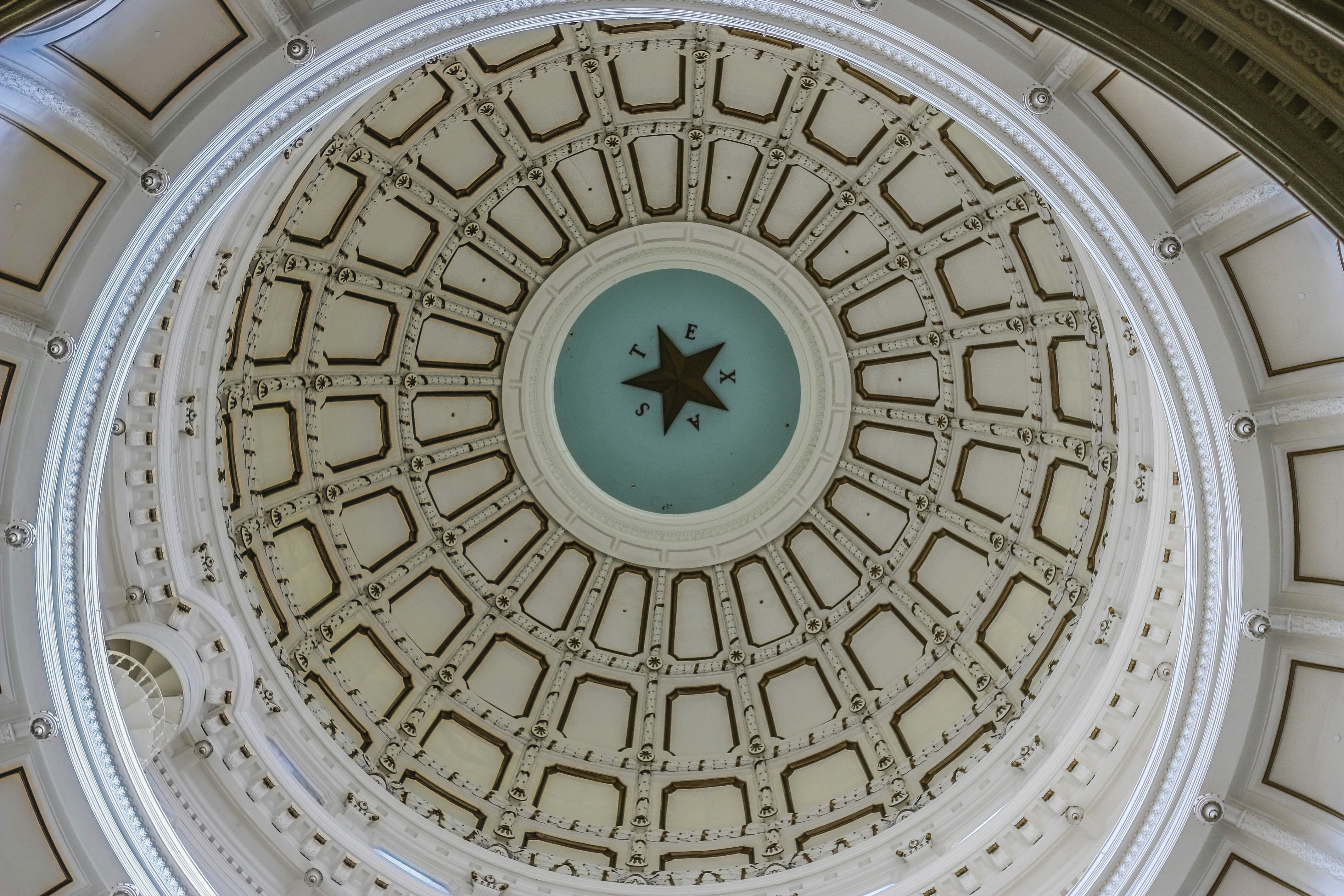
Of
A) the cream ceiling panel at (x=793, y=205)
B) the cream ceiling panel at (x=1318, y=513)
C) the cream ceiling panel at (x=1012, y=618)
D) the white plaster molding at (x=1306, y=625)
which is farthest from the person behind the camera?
the cream ceiling panel at (x=793, y=205)

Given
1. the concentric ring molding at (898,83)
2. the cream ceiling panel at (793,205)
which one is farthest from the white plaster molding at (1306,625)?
the cream ceiling panel at (793,205)

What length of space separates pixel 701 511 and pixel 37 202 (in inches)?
628

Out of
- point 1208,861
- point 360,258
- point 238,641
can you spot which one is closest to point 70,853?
point 238,641

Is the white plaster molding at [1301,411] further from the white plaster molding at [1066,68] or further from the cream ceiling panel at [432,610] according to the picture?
the cream ceiling panel at [432,610]

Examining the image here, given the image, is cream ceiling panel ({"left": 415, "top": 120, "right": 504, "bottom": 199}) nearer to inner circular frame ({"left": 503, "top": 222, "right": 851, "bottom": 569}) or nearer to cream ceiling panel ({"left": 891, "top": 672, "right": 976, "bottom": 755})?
inner circular frame ({"left": 503, "top": 222, "right": 851, "bottom": 569})

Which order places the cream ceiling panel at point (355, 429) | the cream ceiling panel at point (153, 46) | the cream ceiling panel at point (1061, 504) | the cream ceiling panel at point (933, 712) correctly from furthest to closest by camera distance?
1. the cream ceiling panel at point (355, 429)
2. the cream ceiling panel at point (933, 712)
3. the cream ceiling panel at point (1061, 504)
4. the cream ceiling panel at point (153, 46)

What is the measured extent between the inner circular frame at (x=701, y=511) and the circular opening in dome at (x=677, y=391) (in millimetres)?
235

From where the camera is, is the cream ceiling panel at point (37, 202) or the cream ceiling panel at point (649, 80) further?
the cream ceiling panel at point (649, 80)

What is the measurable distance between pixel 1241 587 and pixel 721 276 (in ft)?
44.2

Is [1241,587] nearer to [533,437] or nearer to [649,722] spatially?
[649,722]

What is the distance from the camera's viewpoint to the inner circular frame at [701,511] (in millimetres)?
22141

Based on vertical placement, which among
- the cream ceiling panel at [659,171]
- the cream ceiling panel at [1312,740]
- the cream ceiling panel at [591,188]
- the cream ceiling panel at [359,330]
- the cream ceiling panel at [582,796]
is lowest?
the cream ceiling panel at [1312,740]

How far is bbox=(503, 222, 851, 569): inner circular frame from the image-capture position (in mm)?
22141

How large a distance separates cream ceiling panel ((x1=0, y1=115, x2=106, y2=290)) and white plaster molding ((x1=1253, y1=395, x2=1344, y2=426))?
516 inches
